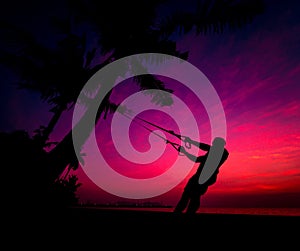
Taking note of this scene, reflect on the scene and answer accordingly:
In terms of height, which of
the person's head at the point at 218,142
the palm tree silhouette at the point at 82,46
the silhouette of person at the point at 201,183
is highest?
the palm tree silhouette at the point at 82,46

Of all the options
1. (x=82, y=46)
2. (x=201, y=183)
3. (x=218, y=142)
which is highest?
(x=82, y=46)

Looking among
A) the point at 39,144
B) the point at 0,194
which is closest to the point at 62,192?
the point at 39,144

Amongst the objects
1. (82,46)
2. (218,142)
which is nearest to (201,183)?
(218,142)

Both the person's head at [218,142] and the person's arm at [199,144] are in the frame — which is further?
the person's arm at [199,144]

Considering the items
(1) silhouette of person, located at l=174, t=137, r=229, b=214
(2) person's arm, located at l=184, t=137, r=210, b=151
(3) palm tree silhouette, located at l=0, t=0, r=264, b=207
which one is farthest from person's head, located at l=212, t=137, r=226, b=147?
(3) palm tree silhouette, located at l=0, t=0, r=264, b=207

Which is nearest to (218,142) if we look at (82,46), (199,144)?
(199,144)

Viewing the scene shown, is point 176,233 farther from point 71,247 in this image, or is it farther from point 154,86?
point 154,86

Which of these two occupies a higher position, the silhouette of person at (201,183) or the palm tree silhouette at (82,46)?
the palm tree silhouette at (82,46)

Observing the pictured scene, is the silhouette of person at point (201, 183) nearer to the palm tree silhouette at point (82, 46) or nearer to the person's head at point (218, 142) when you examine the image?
the person's head at point (218, 142)

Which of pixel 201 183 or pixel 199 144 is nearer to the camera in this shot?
pixel 201 183

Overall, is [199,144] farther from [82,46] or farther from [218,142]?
[82,46]

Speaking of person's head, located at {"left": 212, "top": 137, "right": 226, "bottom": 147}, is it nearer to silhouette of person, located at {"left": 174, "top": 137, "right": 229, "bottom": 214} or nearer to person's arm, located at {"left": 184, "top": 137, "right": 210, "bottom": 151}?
silhouette of person, located at {"left": 174, "top": 137, "right": 229, "bottom": 214}

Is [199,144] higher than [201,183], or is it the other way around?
[199,144]

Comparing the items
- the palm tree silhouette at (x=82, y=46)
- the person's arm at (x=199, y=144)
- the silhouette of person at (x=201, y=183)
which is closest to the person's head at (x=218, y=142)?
the silhouette of person at (x=201, y=183)
